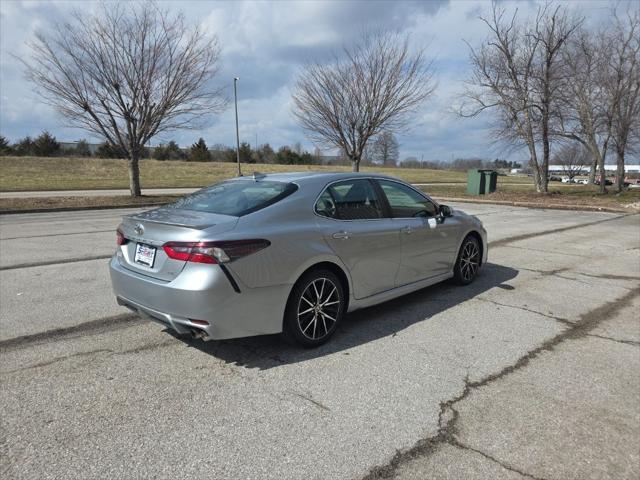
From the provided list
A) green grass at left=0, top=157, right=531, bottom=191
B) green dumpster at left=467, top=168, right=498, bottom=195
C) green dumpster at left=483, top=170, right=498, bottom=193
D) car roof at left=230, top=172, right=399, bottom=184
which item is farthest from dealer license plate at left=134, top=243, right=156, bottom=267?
green grass at left=0, top=157, right=531, bottom=191

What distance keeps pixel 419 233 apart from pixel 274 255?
2078 mm

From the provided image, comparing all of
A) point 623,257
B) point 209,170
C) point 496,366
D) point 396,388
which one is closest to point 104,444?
point 396,388

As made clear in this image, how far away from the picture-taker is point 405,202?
5.05 meters

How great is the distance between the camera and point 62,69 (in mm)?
17281

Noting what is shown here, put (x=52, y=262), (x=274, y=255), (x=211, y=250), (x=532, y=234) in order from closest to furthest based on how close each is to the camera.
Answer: (x=211, y=250) → (x=274, y=255) → (x=52, y=262) → (x=532, y=234)

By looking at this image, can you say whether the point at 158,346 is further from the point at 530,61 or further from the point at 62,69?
the point at 530,61

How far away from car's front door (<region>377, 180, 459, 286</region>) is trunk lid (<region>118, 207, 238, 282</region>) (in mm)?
2005

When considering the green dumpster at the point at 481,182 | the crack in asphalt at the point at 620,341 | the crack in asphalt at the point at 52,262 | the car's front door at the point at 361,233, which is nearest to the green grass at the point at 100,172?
the green dumpster at the point at 481,182

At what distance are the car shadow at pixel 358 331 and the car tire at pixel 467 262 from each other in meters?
0.12

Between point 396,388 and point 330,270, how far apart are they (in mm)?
1186

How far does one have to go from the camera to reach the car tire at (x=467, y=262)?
585 cm

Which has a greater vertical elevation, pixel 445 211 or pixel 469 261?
pixel 445 211

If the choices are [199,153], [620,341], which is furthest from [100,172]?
[620,341]

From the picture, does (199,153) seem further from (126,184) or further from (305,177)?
(305,177)
